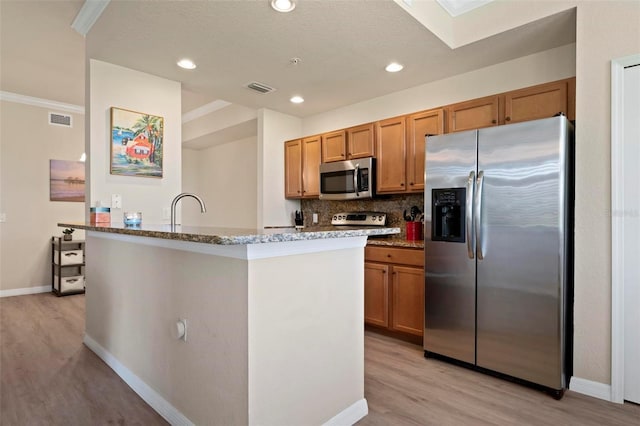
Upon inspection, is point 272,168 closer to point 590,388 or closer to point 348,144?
point 348,144

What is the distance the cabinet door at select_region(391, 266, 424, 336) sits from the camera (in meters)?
3.07

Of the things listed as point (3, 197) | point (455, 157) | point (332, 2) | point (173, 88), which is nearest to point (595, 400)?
point (455, 157)

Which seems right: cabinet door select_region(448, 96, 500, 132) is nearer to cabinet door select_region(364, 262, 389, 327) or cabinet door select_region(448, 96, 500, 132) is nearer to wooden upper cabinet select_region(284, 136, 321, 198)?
cabinet door select_region(364, 262, 389, 327)

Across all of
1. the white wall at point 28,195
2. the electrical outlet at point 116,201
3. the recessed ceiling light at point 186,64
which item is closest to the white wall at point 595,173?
the recessed ceiling light at point 186,64

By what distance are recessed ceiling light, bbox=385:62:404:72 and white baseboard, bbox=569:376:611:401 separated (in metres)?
2.72

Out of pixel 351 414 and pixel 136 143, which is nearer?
pixel 351 414

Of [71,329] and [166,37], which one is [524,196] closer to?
[166,37]

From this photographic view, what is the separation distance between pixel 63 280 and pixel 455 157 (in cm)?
518

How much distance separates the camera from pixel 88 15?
2658 millimetres

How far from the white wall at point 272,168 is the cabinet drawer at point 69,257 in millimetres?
2624

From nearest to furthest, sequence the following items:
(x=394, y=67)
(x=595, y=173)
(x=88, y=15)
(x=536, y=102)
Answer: (x=595, y=173) → (x=88, y=15) → (x=536, y=102) → (x=394, y=67)

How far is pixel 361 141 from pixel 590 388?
286cm

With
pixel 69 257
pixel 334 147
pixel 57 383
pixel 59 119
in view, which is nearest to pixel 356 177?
pixel 334 147

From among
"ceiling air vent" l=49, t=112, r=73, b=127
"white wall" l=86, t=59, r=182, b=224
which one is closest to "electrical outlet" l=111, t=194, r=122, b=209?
"white wall" l=86, t=59, r=182, b=224
